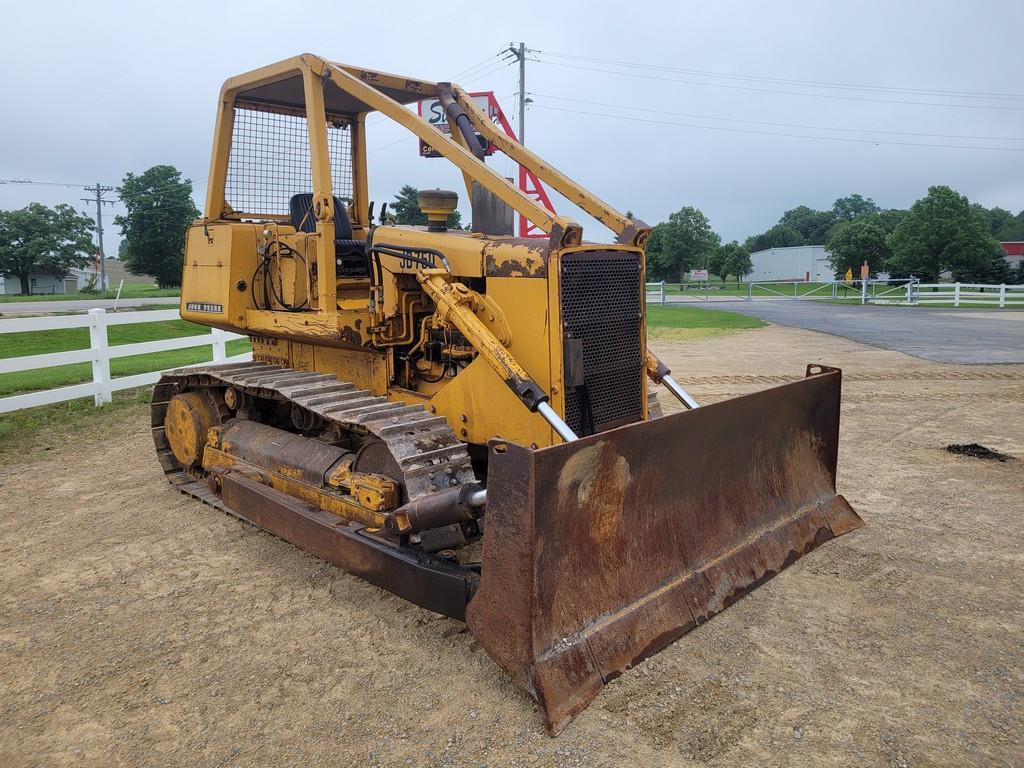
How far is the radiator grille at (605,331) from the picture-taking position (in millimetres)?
4309

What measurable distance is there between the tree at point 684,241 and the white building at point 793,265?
930cm

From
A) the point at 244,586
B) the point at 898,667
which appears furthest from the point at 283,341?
the point at 898,667

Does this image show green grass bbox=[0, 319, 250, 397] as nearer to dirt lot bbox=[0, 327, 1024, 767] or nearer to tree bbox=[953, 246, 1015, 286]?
dirt lot bbox=[0, 327, 1024, 767]

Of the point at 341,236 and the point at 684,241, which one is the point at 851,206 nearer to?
the point at 684,241

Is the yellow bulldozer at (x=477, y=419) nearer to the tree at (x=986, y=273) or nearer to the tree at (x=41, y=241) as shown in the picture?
the tree at (x=986, y=273)

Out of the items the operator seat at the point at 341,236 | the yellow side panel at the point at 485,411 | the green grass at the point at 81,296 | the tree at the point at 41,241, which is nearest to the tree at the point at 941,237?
the green grass at the point at 81,296

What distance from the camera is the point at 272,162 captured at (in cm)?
645

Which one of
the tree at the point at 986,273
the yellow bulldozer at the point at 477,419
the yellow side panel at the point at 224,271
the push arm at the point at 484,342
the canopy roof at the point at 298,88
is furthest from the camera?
the tree at the point at 986,273

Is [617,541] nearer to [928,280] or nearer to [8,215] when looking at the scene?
[928,280]

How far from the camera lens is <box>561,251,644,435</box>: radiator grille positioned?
4.31m

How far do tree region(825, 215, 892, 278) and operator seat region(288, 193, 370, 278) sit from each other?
197 ft

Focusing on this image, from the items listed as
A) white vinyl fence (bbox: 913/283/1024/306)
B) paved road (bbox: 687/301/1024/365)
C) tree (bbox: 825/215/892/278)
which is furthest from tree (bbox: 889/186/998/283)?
paved road (bbox: 687/301/1024/365)

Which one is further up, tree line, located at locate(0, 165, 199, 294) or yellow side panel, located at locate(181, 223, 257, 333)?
tree line, located at locate(0, 165, 199, 294)

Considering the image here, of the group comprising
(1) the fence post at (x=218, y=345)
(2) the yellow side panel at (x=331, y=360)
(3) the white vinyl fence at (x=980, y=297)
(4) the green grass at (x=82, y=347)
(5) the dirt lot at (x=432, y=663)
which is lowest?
(5) the dirt lot at (x=432, y=663)
